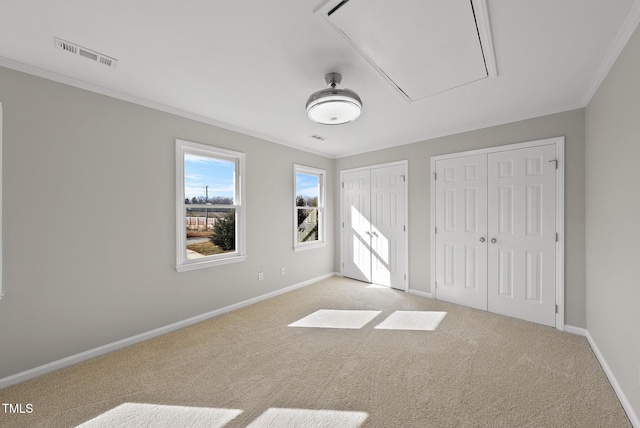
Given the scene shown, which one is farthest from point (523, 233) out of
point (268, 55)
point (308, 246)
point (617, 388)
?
point (268, 55)

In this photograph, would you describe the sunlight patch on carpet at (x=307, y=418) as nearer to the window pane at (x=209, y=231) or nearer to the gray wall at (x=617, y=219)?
the gray wall at (x=617, y=219)

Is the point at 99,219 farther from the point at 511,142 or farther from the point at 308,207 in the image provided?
the point at 511,142

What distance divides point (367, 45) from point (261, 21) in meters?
0.68

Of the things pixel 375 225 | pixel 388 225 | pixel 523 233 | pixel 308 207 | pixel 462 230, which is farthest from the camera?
pixel 308 207

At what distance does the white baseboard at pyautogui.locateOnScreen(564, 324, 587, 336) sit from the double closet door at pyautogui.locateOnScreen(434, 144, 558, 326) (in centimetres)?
15

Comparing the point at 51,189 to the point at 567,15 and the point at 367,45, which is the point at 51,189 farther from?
the point at 567,15

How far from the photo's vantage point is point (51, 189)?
211cm

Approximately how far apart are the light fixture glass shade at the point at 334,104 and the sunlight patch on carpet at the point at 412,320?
2298 mm

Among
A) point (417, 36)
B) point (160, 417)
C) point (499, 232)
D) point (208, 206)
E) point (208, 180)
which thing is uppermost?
point (417, 36)

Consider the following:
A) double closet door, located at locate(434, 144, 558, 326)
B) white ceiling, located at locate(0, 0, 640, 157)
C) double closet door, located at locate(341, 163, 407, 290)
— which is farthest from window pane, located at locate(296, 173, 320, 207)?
double closet door, located at locate(434, 144, 558, 326)

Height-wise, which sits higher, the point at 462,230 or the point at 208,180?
the point at 208,180

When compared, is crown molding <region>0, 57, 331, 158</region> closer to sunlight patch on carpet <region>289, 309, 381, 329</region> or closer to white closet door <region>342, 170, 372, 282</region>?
white closet door <region>342, 170, 372, 282</region>

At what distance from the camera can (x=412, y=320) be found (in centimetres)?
307

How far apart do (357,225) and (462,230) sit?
69.2 inches
